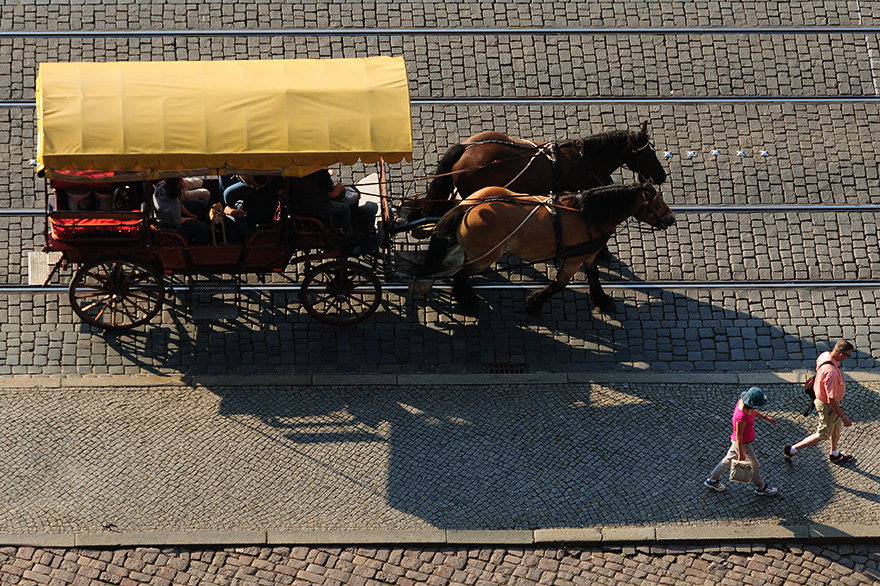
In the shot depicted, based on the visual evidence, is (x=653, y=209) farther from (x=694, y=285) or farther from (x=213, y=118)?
(x=213, y=118)

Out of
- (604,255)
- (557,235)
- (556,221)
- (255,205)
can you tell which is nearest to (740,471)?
(557,235)

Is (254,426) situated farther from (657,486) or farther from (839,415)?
(839,415)

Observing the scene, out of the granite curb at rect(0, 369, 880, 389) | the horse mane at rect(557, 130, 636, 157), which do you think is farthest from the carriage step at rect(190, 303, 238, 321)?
the horse mane at rect(557, 130, 636, 157)

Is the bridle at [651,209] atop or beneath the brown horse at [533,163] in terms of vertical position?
beneath

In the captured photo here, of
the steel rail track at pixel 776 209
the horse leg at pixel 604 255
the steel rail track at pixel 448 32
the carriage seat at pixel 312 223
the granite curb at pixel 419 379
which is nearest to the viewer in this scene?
the carriage seat at pixel 312 223

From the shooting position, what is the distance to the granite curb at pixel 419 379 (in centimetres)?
1202

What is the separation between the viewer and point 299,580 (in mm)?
10281

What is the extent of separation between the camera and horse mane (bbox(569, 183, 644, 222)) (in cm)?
1177

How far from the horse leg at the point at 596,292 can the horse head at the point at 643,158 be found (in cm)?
126

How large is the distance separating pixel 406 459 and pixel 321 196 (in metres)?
3.10

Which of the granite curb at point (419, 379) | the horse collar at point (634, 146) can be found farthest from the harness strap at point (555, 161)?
the granite curb at point (419, 379)

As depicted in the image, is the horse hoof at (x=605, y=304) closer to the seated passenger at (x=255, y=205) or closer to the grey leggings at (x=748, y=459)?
the grey leggings at (x=748, y=459)

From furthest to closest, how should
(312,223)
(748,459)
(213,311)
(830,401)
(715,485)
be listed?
(213,311) → (312,223) → (715,485) → (830,401) → (748,459)

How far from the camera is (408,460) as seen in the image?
1134 centimetres
